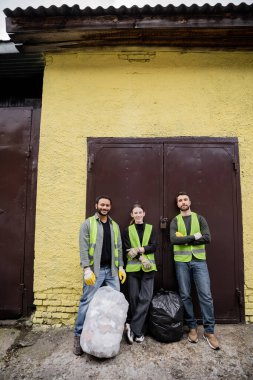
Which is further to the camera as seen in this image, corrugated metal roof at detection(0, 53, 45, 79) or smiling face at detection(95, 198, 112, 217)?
corrugated metal roof at detection(0, 53, 45, 79)

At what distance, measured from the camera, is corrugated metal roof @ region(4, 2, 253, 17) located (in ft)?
11.6

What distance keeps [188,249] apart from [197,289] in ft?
1.73

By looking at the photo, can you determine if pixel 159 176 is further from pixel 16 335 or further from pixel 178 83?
pixel 16 335

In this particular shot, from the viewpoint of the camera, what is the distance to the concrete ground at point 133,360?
9.11ft

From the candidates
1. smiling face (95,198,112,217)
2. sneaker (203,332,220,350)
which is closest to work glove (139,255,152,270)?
smiling face (95,198,112,217)

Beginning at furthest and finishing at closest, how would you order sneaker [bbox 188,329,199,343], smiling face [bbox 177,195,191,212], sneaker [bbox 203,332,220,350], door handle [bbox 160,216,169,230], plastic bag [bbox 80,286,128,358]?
1. door handle [bbox 160,216,169,230]
2. smiling face [bbox 177,195,191,212]
3. sneaker [bbox 188,329,199,343]
4. sneaker [bbox 203,332,220,350]
5. plastic bag [bbox 80,286,128,358]

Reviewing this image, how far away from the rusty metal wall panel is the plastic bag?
1.46 metres

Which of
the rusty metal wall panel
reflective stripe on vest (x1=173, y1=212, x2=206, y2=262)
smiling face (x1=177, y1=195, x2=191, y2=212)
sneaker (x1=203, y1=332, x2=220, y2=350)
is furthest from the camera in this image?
the rusty metal wall panel

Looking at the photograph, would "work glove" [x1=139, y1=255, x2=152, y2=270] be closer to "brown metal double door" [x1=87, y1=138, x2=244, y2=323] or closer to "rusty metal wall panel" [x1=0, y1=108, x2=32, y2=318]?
"brown metal double door" [x1=87, y1=138, x2=244, y2=323]

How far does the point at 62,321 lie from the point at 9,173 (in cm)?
235

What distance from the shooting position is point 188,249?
352cm

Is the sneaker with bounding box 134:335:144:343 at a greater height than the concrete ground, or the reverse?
the sneaker with bounding box 134:335:144:343

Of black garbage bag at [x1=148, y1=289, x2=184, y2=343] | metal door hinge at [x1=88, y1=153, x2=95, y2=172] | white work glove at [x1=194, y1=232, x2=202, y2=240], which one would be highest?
metal door hinge at [x1=88, y1=153, x2=95, y2=172]

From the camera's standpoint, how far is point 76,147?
4031mm
